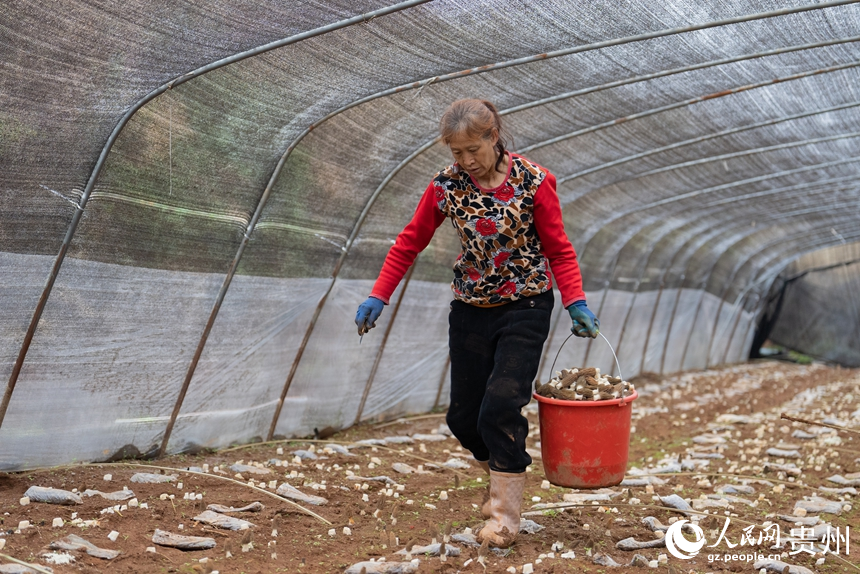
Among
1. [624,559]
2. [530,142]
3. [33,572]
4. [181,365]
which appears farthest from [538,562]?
[530,142]

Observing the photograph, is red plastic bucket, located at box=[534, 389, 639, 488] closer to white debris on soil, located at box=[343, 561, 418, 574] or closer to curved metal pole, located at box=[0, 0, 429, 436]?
white debris on soil, located at box=[343, 561, 418, 574]

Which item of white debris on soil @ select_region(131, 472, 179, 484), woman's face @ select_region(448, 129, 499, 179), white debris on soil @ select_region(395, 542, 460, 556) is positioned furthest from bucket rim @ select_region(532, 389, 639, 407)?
white debris on soil @ select_region(131, 472, 179, 484)

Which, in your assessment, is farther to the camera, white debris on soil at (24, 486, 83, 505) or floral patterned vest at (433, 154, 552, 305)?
white debris on soil at (24, 486, 83, 505)

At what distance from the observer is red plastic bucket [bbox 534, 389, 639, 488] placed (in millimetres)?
3664

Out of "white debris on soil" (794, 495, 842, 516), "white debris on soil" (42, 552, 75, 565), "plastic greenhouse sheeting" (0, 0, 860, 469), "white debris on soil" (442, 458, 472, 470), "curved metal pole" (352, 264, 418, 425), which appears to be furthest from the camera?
"curved metal pole" (352, 264, 418, 425)

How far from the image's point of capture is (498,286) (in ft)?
11.7

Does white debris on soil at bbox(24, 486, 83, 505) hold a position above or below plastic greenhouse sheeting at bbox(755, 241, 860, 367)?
below

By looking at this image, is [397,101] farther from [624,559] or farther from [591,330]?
[624,559]

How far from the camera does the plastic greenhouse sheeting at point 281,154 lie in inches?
152

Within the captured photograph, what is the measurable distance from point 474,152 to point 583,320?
875 millimetres

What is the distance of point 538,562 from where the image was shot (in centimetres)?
335

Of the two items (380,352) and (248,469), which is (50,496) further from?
(380,352)

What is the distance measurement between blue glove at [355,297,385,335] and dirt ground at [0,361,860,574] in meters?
0.95

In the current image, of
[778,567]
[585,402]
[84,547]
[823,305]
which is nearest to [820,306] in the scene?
[823,305]
